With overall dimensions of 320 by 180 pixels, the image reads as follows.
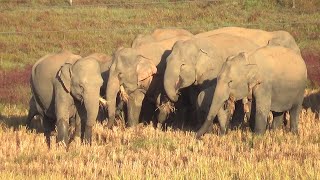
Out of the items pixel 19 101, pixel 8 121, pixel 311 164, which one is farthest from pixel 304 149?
pixel 19 101

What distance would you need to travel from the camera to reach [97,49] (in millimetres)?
29031

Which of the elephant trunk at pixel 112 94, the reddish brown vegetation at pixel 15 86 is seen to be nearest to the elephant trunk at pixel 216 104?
the elephant trunk at pixel 112 94

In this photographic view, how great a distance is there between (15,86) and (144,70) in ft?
22.6

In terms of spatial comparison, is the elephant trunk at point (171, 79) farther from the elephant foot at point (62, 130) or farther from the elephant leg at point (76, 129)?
the elephant foot at point (62, 130)

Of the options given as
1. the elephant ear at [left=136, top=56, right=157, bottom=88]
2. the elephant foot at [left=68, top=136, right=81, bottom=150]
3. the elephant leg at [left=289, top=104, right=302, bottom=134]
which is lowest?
the elephant leg at [left=289, top=104, right=302, bottom=134]

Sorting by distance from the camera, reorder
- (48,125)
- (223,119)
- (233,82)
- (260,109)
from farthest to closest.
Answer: (48,125)
(260,109)
(223,119)
(233,82)

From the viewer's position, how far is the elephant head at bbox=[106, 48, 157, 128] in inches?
585

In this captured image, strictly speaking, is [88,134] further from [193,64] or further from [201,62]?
[201,62]

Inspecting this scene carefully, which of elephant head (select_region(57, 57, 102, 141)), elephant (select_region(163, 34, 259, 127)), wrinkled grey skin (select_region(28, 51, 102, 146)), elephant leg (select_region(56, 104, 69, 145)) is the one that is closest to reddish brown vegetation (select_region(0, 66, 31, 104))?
wrinkled grey skin (select_region(28, 51, 102, 146))

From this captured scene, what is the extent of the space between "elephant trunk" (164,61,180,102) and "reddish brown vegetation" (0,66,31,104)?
597 cm

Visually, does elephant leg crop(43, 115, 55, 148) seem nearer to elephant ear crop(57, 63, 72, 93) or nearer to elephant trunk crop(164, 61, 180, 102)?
elephant ear crop(57, 63, 72, 93)

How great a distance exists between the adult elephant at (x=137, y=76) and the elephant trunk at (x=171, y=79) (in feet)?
2.34

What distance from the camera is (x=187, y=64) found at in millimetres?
15008

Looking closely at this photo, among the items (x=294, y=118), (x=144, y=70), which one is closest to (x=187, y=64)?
(x=144, y=70)
